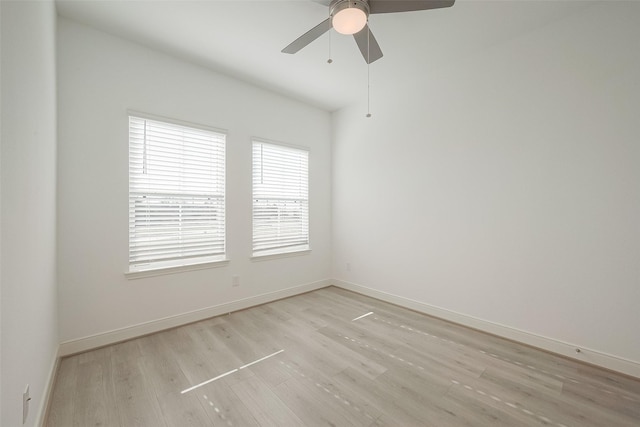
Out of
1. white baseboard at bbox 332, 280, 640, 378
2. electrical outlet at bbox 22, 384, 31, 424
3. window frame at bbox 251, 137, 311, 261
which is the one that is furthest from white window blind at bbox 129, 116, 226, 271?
white baseboard at bbox 332, 280, 640, 378

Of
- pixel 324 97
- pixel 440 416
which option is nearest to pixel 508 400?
pixel 440 416

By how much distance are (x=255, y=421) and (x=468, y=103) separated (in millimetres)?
3448

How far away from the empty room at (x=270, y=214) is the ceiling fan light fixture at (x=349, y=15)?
0.01 metres

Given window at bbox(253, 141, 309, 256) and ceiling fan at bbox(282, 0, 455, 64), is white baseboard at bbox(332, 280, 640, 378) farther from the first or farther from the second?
ceiling fan at bbox(282, 0, 455, 64)

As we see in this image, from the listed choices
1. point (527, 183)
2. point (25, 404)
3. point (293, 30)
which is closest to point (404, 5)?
point (293, 30)

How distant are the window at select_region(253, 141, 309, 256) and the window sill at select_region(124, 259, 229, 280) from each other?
1.74 feet

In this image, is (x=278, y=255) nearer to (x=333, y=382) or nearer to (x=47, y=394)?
(x=333, y=382)

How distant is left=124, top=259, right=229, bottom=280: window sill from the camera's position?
2564mm

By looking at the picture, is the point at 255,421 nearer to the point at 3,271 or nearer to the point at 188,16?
the point at 3,271

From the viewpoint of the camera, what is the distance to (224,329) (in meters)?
2.79

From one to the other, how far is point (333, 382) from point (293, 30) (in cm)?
304

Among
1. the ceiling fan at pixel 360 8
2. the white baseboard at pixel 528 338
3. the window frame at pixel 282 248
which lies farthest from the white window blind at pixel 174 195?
the white baseboard at pixel 528 338

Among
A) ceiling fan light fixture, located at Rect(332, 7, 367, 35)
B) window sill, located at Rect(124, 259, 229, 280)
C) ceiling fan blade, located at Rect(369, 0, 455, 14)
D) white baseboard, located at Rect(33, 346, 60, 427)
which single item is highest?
ceiling fan blade, located at Rect(369, 0, 455, 14)

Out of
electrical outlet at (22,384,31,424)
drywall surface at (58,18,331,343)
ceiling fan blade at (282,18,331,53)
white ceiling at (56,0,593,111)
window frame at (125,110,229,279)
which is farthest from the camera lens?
window frame at (125,110,229,279)
